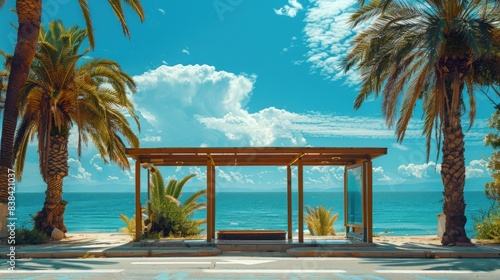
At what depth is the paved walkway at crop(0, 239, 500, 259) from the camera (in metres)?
15.1

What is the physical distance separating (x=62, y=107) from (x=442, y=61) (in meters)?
13.5

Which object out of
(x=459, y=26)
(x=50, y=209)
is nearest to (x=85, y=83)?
(x=50, y=209)

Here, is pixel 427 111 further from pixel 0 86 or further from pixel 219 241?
pixel 0 86

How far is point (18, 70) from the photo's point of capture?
1922 centimetres

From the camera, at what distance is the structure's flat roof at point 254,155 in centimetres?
1700

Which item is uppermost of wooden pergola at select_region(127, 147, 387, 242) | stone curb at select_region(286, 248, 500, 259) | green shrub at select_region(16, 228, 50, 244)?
wooden pergola at select_region(127, 147, 387, 242)

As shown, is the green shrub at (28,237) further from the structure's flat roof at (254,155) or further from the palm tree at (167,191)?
the palm tree at (167,191)

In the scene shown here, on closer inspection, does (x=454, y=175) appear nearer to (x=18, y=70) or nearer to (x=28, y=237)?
(x=28, y=237)

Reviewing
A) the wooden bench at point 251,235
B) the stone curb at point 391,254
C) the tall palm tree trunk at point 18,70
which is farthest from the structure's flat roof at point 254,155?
the tall palm tree trunk at point 18,70

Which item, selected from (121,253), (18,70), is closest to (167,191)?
(18,70)

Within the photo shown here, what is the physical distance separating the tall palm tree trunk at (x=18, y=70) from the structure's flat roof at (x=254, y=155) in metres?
4.54

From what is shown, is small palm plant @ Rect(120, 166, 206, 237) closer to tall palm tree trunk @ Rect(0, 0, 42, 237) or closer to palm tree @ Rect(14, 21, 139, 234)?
palm tree @ Rect(14, 21, 139, 234)

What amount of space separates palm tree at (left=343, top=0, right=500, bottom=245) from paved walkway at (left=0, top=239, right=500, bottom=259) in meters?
2.60

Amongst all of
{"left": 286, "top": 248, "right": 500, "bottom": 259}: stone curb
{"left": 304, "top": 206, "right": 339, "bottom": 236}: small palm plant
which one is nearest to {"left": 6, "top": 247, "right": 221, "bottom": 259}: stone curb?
{"left": 286, "top": 248, "right": 500, "bottom": 259}: stone curb
